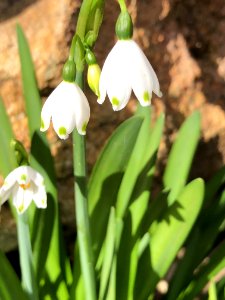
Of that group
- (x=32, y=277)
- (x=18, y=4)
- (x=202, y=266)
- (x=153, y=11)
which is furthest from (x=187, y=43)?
(x=32, y=277)

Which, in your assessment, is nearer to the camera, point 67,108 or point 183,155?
point 67,108

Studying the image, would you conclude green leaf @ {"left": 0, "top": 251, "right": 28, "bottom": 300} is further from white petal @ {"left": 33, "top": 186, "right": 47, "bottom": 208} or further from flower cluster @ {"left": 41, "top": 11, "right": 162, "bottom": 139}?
flower cluster @ {"left": 41, "top": 11, "right": 162, "bottom": 139}

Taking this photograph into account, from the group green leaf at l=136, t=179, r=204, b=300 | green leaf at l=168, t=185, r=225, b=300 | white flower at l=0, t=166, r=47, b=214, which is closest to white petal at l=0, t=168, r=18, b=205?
white flower at l=0, t=166, r=47, b=214

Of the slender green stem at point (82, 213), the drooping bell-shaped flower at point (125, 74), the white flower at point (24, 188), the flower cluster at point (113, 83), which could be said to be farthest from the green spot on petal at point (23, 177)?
→ the drooping bell-shaped flower at point (125, 74)

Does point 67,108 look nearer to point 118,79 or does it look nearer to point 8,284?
point 118,79

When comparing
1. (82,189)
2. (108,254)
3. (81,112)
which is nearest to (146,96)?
(81,112)

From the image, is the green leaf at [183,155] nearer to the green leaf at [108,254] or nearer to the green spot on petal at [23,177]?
the green leaf at [108,254]

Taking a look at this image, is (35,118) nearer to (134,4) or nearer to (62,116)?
(134,4)
